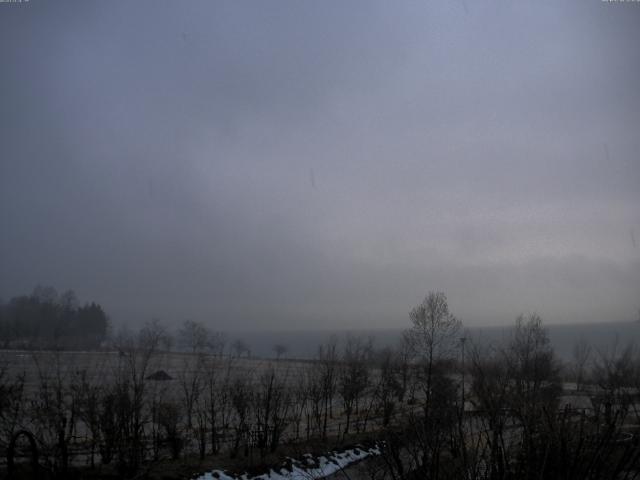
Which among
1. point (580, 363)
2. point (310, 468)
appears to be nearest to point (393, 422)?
point (310, 468)

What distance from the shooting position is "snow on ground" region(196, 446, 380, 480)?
20547mm

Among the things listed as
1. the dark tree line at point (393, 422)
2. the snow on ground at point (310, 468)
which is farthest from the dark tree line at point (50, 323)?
the snow on ground at point (310, 468)

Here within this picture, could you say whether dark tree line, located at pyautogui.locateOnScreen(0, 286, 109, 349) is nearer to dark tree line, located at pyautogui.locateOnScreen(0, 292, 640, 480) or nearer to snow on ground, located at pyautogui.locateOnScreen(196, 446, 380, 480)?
dark tree line, located at pyautogui.locateOnScreen(0, 292, 640, 480)

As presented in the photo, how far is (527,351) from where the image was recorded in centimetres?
4100

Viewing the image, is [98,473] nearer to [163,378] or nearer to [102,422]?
[102,422]

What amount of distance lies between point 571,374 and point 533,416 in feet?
235

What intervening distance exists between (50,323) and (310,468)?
108254mm

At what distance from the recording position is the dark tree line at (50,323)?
300 ft

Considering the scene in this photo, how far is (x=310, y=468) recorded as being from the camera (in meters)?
22.9

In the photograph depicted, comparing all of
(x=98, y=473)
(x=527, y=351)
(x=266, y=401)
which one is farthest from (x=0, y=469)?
(x=527, y=351)

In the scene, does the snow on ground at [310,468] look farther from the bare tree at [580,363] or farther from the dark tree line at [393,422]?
the bare tree at [580,363]

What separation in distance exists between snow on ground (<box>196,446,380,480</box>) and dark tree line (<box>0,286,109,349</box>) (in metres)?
75.7

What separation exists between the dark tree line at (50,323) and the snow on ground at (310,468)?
75.7 meters

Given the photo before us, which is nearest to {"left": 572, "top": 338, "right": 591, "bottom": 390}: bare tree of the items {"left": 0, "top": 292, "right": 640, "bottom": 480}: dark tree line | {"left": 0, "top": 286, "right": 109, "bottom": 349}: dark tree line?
{"left": 0, "top": 292, "right": 640, "bottom": 480}: dark tree line
